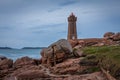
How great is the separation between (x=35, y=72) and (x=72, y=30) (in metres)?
34.6

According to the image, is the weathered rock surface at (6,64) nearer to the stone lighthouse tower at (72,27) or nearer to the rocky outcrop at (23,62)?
the rocky outcrop at (23,62)

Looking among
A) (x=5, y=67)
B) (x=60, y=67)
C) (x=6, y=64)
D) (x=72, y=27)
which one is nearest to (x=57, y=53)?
(x=60, y=67)

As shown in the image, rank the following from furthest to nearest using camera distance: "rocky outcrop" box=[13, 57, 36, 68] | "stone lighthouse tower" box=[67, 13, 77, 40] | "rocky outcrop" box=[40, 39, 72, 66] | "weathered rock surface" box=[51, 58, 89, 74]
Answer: "stone lighthouse tower" box=[67, 13, 77, 40]
"rocky outcrop" box=[13, 57, 36, 68]
"rocky outcrop" box=[40, 39, 72, 66]
"weathered rock surface" box=[51, 58, 89, 74]

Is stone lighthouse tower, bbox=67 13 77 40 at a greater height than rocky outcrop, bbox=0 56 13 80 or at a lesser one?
greater

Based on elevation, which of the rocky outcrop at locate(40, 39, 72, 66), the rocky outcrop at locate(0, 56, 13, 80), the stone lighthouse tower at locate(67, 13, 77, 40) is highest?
the stone lighthouse tower at locate(67, 13, 77, 40)

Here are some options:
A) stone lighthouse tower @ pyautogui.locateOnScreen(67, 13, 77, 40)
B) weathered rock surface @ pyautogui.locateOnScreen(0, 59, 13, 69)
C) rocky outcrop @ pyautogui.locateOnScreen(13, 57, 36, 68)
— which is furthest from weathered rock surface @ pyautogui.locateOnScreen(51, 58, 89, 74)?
stone lighthouse tower @ pyautogui.locateOnScreen(67, 13, 77, 40)

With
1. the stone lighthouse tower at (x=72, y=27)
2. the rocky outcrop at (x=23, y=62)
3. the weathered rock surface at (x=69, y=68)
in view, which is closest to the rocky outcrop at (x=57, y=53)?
the weathered rock surface at (x=69, y=68)

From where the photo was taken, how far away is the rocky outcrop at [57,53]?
3091cm

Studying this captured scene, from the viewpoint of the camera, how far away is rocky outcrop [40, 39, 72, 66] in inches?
1217

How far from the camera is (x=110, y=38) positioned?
53094 millimetres

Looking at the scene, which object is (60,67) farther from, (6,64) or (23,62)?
(6,64)

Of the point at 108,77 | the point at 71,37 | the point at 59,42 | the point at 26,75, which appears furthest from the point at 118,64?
the point at 71,37

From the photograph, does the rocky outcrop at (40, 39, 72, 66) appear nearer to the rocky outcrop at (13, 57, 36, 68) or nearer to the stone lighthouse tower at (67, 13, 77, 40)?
the rocky outcrop at (13, 57, 36, 68)

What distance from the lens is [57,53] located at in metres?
31.0
